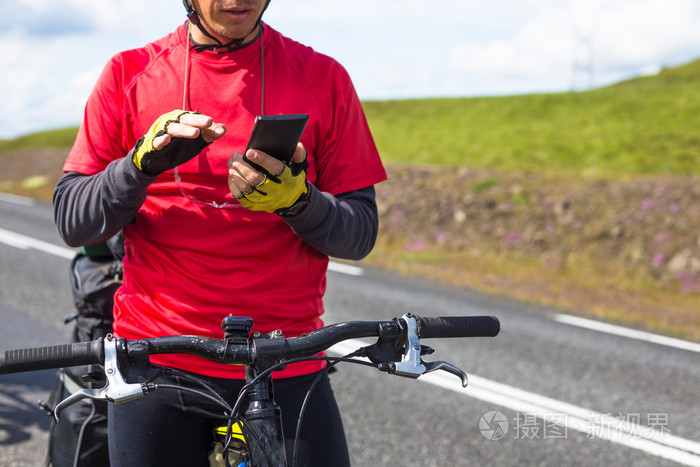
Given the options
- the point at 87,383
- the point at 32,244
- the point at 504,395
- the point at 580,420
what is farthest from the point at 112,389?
the point at 32,244

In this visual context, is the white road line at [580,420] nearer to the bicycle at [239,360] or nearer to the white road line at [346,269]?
the bicycle at [239,360]

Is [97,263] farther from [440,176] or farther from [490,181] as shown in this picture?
[440,176]

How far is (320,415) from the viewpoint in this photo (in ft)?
6.64

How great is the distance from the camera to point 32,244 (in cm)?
1177

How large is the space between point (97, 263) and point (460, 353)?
443cm

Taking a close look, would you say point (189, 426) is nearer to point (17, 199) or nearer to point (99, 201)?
point (99, 201)

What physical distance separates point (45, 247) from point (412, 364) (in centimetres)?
1110

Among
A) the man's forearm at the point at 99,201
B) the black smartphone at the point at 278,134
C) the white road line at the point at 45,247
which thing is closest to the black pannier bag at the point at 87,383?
the man's forearm at the point at 99,201

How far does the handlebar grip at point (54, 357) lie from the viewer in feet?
5.08

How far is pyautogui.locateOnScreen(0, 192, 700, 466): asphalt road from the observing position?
15.7ft

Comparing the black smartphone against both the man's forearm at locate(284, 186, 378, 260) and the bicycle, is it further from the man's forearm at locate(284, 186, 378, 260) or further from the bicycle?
the bicycle

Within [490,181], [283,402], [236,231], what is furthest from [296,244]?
[490,181]

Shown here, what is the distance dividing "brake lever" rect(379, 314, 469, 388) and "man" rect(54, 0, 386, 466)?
1.18 feet

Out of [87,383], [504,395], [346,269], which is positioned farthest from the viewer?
[346,269]
